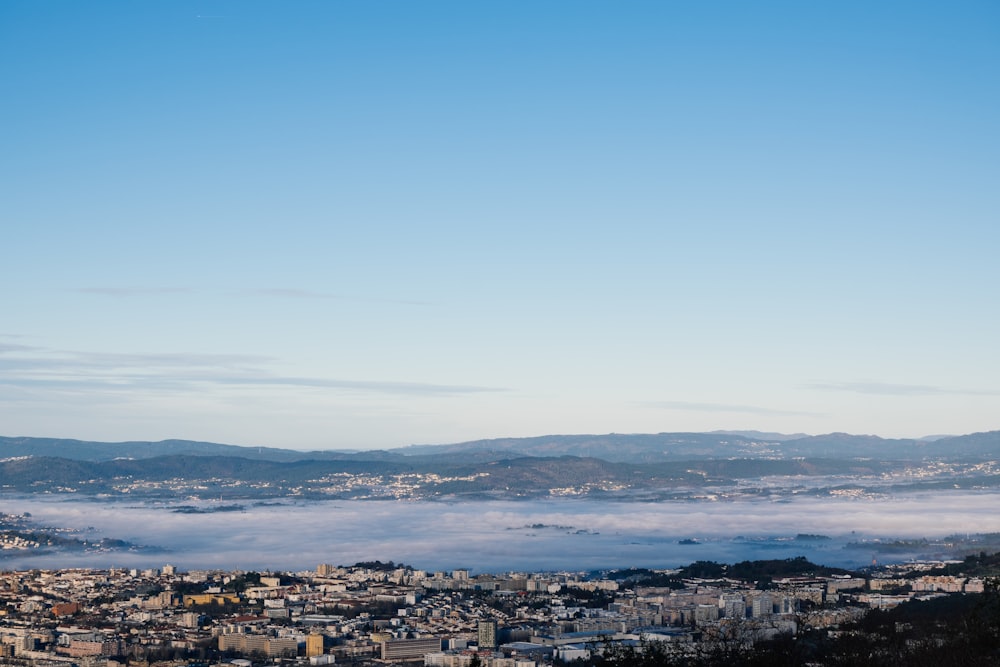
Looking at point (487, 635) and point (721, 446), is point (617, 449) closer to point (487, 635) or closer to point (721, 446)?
point (721, 446)

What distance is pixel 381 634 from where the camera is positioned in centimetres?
3025

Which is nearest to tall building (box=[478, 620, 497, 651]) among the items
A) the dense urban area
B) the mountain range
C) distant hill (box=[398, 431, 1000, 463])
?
the dense urban area

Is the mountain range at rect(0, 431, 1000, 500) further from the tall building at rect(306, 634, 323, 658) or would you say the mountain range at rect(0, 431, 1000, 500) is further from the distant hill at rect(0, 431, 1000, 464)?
the tall building at rect(306, 634, 323, 658)

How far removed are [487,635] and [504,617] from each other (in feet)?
13.8

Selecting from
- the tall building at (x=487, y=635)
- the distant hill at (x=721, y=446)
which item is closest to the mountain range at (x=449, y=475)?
the distant hill at (x=721, y=446)

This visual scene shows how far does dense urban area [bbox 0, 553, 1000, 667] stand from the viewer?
68.7 ft

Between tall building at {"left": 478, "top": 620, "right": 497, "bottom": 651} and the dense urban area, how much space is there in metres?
0.05

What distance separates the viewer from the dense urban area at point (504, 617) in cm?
2094

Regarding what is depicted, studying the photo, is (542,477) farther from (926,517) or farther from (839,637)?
(839,637)

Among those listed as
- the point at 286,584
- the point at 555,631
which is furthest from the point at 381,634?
the point at 286,584

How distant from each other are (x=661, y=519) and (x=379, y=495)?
31174mm

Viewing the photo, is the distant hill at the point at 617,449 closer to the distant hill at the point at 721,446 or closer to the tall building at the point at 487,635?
the distant hill at the point at 721,446

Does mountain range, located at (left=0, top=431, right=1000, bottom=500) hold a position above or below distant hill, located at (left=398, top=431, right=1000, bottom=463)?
below

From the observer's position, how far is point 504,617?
33.6 m
